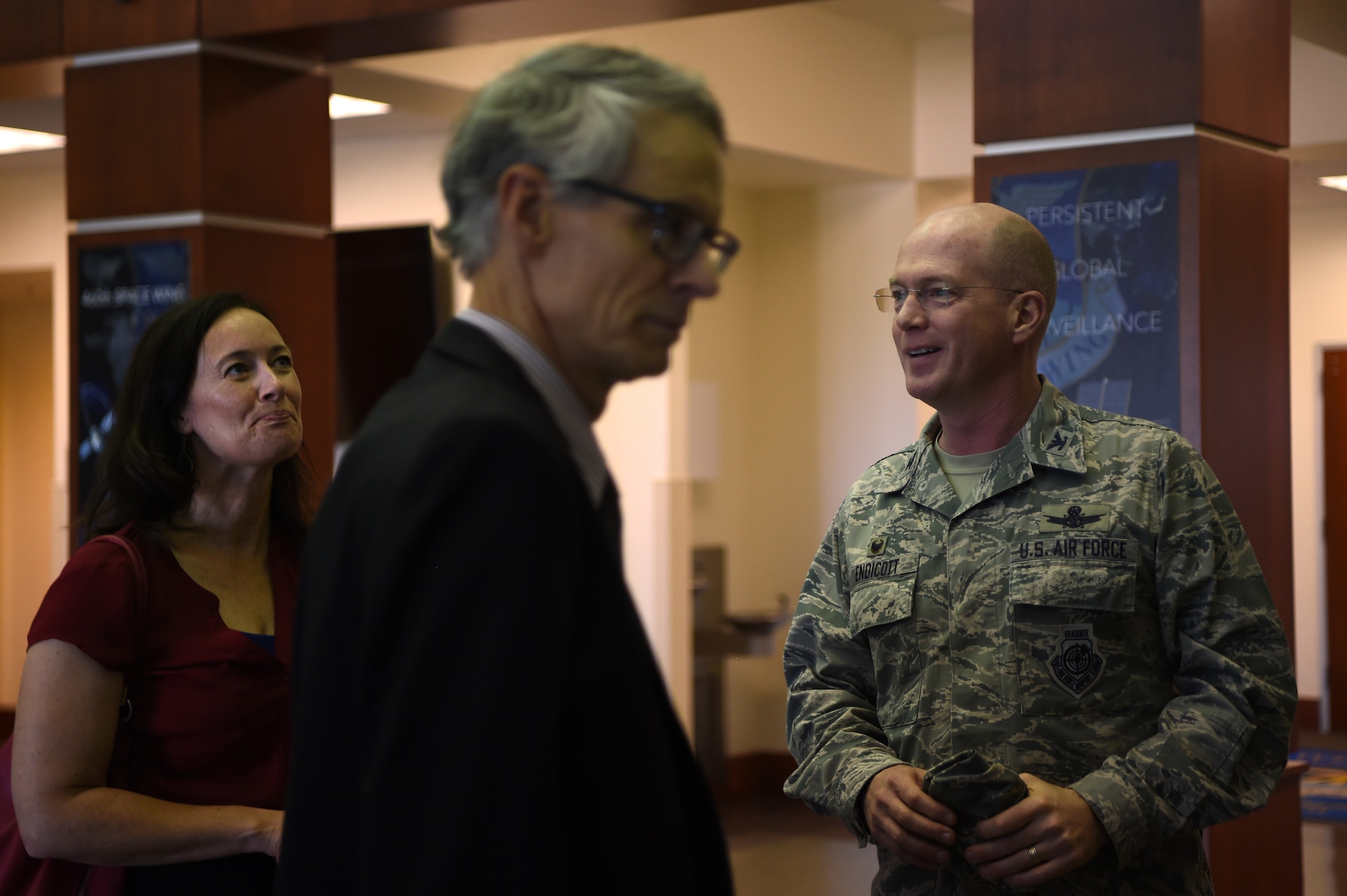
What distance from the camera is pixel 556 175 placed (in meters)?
1.29

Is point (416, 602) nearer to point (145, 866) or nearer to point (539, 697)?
point (539, 697)

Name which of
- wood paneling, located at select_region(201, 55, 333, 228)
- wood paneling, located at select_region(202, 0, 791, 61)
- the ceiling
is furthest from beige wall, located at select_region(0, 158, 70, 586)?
the ceiling

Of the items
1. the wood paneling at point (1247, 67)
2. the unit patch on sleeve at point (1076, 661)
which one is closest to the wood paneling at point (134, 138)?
the wood paneling at point (1247, 67)

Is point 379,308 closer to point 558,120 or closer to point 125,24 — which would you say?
point 125,24

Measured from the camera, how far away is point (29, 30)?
17.0 feet

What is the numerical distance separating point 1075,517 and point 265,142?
3624 mm

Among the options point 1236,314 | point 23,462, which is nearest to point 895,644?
point 1236,314

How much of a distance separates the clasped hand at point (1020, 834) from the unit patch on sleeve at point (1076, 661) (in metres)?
0.18

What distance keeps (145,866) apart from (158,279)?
316 centimetres

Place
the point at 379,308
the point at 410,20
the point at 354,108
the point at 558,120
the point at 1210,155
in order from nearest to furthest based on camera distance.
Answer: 1. the point at 558,120
2. the point at 1210,155
3. the point at 410,20
4. the point at 354,108
5. the point at 379,308

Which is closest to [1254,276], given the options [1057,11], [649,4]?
[1057,11]

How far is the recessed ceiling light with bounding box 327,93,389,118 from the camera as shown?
21.9ft

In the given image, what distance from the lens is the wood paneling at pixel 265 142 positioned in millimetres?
4941

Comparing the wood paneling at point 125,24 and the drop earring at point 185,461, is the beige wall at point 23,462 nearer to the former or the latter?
the wood paneling at point 125,24
